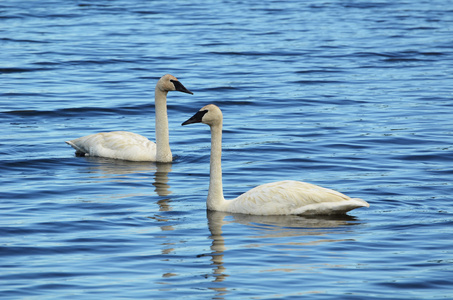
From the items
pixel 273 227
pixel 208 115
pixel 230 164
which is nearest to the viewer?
pixel 273 227

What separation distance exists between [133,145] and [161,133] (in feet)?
1.66

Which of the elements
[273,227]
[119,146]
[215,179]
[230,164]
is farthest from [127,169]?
[273,227]

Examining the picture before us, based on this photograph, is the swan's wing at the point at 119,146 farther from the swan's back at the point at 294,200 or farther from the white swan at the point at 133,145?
the swan's back at the point at 294,200

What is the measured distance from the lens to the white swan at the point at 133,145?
14734 millimetres

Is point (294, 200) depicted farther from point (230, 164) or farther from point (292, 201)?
point (230, 164)

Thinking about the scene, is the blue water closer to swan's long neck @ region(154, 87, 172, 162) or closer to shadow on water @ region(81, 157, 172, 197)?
shadow on water @ region(81, 157, 172, 197)

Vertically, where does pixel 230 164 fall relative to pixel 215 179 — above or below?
below

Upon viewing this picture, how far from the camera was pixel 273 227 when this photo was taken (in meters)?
10.4

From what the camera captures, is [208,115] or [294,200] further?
[208,115]

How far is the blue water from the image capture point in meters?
8.80

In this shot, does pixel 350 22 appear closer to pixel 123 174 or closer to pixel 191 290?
pixel 123 174

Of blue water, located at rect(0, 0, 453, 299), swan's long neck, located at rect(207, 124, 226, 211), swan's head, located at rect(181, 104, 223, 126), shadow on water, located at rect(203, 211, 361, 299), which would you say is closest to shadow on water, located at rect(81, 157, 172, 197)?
blue water, located at rect(0, 0, 453, 299)

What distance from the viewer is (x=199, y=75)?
80.5 feet

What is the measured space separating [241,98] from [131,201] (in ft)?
31.2
